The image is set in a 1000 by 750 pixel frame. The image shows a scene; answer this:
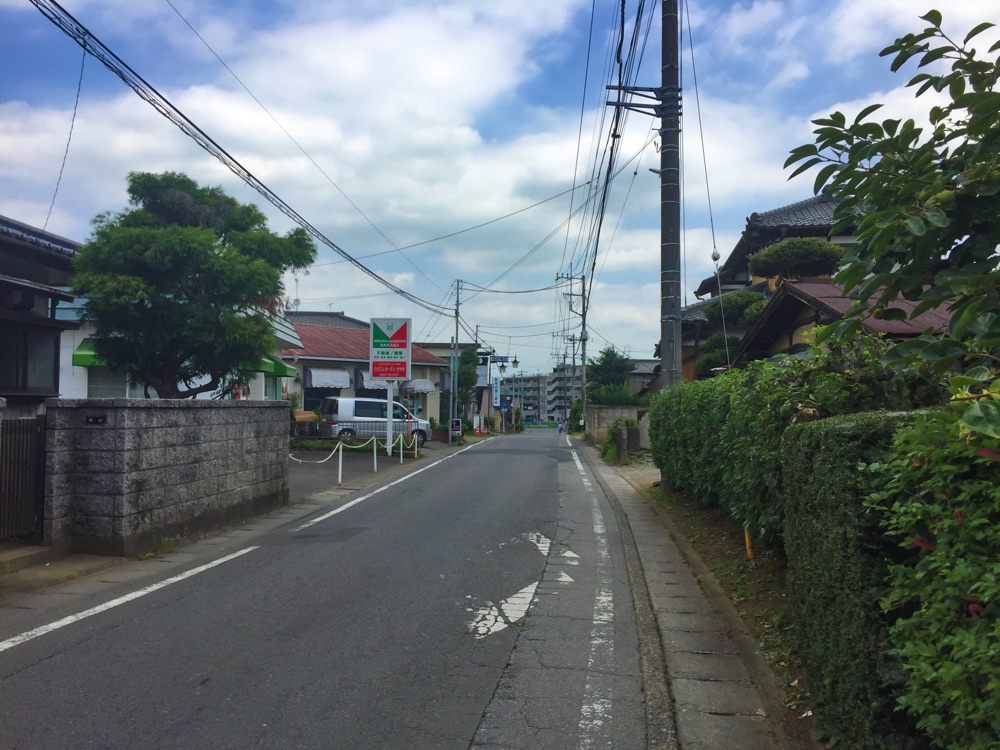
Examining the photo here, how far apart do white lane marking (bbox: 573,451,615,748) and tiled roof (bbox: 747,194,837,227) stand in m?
15.8

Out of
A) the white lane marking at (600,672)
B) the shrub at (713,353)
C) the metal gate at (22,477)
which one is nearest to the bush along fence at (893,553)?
the white lane marking at (600,672)

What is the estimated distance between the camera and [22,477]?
305 inches

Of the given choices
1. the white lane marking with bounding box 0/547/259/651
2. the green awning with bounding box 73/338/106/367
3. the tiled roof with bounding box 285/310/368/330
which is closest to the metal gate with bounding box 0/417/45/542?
the white lane marking with bounding box 0/547/259/651

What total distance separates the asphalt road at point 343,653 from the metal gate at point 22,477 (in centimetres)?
112

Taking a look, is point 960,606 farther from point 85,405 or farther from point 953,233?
point 85,405

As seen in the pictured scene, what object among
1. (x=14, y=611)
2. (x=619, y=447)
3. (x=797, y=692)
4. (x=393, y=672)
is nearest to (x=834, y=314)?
(x=797, y=692)

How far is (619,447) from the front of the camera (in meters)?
24.8

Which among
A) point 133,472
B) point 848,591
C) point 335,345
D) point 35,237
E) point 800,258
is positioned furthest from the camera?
point 335,345

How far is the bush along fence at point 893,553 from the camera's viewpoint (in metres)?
2.39

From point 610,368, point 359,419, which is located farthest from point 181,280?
point 610,368

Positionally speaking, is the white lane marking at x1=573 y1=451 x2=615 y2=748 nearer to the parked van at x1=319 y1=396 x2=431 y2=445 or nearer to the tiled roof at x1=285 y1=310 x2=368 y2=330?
the parked van at x1=319 y1=396 x2=431 y2=445

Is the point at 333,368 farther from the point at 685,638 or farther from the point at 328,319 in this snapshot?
the point at 685,638

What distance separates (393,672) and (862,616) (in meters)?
2.94

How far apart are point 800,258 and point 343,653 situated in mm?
14379
